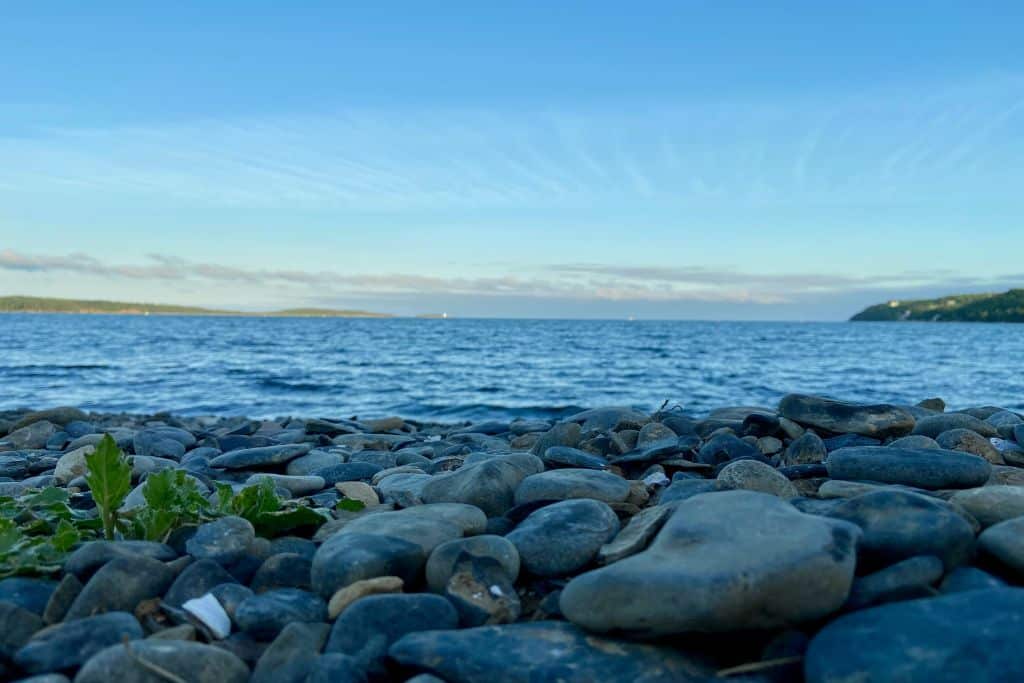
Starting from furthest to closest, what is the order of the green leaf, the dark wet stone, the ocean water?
1. the ocean water
2. the dark wet stone
3. the green leaf

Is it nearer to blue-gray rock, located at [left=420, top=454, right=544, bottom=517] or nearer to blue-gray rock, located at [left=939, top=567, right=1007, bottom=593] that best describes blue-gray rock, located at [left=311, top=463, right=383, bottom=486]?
blue-gray rock, located at [left=420, top=454, right=544, bottom=517]

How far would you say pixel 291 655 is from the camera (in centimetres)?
224

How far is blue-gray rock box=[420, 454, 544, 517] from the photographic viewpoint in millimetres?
3387

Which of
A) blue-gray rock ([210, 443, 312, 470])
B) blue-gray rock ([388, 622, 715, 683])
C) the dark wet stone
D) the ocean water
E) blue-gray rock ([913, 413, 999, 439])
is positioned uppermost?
blue-gray rock ([913, 413, 999, 439])

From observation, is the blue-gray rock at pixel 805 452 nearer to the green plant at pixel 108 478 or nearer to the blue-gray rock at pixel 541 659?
the blue-gray rock at pixel 541 659

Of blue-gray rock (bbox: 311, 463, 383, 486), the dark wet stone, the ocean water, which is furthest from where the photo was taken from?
the ocean water

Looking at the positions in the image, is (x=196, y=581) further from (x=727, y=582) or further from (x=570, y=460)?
(x=570, y=460)

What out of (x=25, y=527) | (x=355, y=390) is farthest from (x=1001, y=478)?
(x=355, y=390)

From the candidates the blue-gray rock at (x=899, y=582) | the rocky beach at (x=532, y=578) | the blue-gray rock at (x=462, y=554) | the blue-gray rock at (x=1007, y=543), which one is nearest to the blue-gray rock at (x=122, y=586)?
the rocky beach at (x=532, y=578)

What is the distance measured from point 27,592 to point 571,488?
6.45 ft

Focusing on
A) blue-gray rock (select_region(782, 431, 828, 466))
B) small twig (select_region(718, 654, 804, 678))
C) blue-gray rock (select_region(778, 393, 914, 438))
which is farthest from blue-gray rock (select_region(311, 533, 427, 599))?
blue-gray rock (select_region(778, 393, 914, 438))

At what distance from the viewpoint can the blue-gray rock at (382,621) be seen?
Result: 229 centimetres

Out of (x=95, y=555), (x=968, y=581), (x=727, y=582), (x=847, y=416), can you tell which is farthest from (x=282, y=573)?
(x=847, y=416)

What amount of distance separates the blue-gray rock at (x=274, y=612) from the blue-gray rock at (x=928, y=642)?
144 cm
